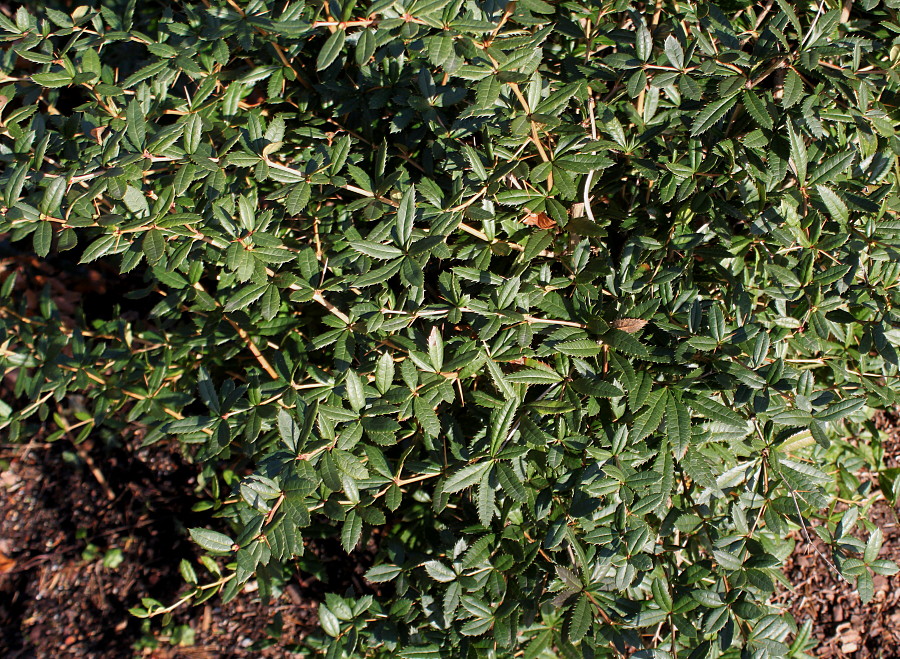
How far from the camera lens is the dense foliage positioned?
164 cm

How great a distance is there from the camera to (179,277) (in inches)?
82.7

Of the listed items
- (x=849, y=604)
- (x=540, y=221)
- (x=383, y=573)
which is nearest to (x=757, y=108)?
(x=540, y=221)

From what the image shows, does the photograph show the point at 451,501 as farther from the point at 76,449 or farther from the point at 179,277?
the point at 76,449

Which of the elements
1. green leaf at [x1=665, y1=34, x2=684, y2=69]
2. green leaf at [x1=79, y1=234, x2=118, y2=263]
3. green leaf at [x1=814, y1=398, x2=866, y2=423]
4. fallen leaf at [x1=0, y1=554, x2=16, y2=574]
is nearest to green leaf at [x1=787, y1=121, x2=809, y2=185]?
green leaf at [x1=665, y1=34, x2=684, y2=69]

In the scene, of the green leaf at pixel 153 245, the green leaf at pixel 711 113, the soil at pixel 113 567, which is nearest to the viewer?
the green leaf at pixel 153 245

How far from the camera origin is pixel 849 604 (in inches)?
108

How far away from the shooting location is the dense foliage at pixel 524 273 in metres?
1.64

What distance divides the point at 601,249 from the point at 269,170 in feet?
3.02

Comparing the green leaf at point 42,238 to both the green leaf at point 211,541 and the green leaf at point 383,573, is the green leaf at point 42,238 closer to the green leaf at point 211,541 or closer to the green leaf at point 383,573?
the green leaf at point 211,541

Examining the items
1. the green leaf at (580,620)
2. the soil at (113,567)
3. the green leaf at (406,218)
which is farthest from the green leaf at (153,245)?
the soil at (113,567)

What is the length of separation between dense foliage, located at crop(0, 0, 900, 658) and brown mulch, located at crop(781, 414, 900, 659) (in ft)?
2.29

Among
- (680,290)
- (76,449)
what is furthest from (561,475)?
(76,449)

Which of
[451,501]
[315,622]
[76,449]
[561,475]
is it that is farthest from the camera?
[76,449]

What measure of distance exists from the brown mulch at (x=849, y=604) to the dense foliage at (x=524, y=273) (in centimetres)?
70
